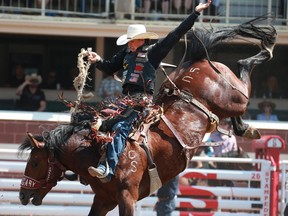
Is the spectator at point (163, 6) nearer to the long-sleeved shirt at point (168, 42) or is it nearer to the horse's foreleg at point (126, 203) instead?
the long-sleeved shirt at point (168, 42)

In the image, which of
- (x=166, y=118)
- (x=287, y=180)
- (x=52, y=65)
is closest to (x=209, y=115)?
(x=166, y=118)

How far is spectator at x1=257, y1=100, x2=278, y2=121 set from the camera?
635 inches

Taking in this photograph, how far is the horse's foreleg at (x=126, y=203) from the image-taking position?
29.4ft

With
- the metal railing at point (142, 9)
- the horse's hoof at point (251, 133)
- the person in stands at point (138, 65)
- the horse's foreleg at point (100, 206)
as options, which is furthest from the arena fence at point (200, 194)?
the metal railing at point (142, 9)

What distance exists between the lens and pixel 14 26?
16547 millimetres

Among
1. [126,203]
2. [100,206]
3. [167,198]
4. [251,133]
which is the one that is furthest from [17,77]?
[126,203]

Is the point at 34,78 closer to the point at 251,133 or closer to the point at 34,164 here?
the point at 251,133

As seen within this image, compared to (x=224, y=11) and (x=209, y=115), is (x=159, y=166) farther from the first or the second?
(x=224, y=11)

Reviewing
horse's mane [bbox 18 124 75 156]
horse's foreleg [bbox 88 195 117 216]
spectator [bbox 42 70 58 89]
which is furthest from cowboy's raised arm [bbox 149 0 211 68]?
spectator [bbox 42 70 58 89]

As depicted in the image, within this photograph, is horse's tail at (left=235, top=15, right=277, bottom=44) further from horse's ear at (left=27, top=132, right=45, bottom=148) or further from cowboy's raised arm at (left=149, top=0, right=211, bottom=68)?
horse's ear at (left=27, top=132, right=45, bottom=148)

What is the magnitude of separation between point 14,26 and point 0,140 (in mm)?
2775

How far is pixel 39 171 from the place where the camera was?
30.3 ft

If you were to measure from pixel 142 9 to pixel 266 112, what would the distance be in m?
3.10

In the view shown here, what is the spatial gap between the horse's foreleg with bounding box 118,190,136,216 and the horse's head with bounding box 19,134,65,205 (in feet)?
2.42
